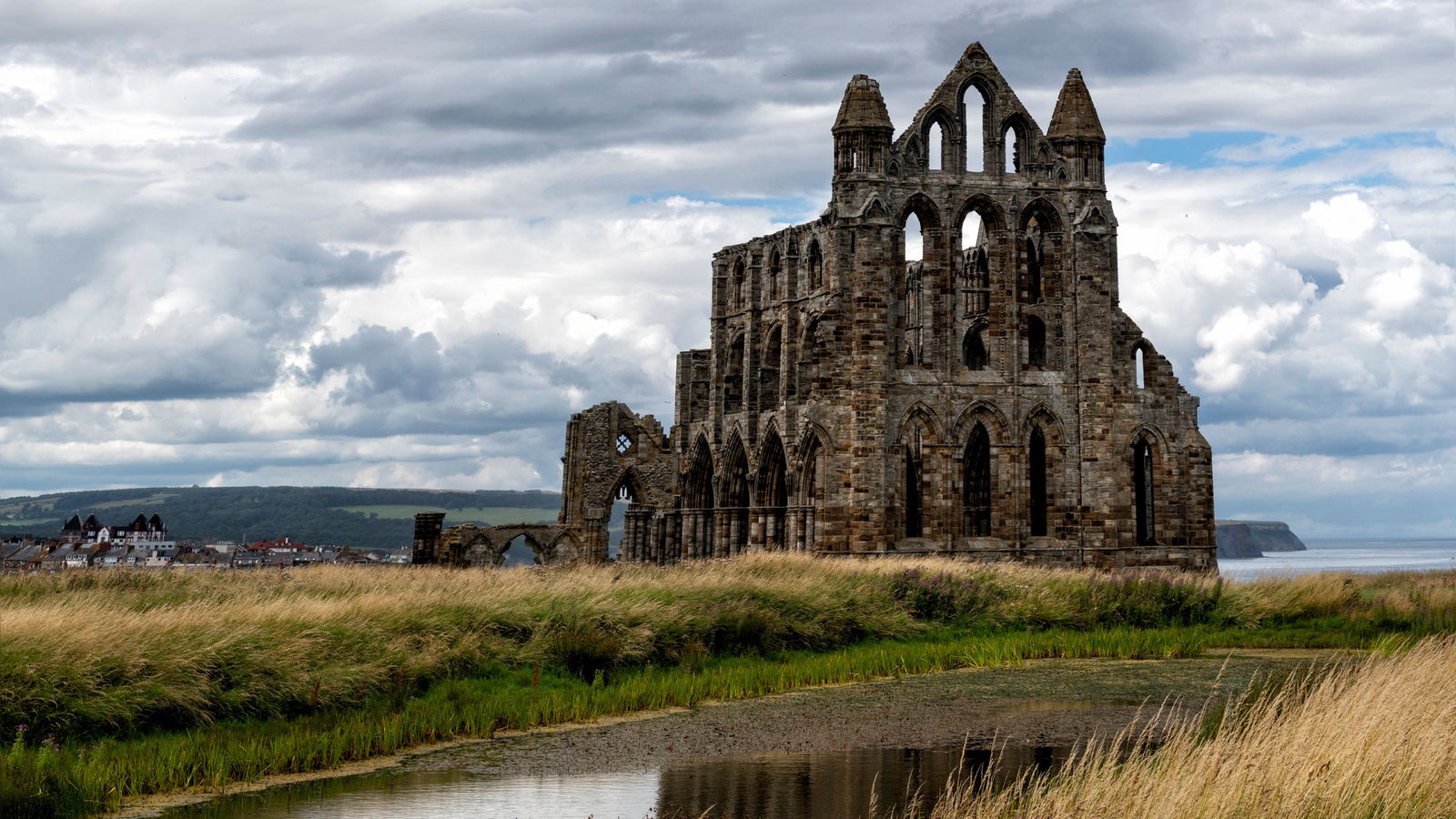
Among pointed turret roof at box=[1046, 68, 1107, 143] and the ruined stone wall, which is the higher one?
pointed turret roof at box=[1046, 68, 1107, 143]

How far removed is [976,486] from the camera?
43.6m

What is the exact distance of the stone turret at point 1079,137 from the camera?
4225 cm

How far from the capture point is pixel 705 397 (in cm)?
5459

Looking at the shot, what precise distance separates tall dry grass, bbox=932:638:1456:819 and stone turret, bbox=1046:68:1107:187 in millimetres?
32617

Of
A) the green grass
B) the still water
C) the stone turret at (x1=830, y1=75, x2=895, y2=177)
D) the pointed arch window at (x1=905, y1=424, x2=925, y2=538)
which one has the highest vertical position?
the stone turret at (x1=830, y1=75, x2=895, y2=177)

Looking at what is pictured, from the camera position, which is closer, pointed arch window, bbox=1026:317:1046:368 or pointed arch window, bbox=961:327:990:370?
pointed arch window, bbox=1026:317:1046:368

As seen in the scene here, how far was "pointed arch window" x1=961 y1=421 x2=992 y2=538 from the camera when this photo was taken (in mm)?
43094

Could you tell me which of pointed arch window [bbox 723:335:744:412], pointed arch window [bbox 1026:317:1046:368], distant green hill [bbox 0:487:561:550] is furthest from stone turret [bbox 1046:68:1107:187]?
distant green hill [bbox 0:487:561:550]

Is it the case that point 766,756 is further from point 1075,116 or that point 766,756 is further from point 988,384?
point 1075,116

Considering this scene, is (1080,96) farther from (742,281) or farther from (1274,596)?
(1274,596)

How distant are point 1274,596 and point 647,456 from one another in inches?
1237

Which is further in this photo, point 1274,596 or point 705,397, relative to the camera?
point 705,397

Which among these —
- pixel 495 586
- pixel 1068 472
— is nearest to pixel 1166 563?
pixel 1068 472

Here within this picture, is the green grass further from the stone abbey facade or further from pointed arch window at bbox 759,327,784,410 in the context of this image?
pointed arch window at bbox 759,327,784,410
